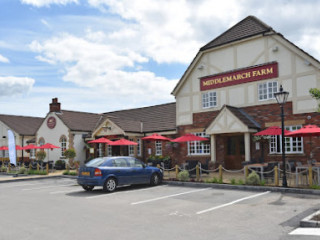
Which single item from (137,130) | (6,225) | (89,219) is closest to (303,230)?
(89,219)

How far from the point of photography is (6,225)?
8.20m

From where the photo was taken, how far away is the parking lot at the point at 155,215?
7.25 metres

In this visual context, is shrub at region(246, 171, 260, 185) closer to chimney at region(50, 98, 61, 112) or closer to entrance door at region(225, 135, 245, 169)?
entrance door at region(225, 135, 245, 169)

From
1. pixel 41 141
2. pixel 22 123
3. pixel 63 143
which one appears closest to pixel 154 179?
pixel 63 143

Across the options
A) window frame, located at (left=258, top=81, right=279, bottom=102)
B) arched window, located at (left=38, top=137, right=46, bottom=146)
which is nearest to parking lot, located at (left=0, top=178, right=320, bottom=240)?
window frame, located at (left=258, top=81, right=279, bottom=102)

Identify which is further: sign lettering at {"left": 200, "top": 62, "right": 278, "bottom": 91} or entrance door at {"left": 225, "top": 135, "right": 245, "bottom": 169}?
entrance door at {"left": 225, "top": 135, "right": 245, "bottom": 169}

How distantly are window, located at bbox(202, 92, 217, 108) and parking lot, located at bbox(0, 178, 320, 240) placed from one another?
9634 millimetres

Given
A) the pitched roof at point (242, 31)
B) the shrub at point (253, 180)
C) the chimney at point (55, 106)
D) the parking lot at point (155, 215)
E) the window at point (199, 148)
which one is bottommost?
the parking lot at point (155, 215)

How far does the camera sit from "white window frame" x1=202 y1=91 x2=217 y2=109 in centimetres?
2244

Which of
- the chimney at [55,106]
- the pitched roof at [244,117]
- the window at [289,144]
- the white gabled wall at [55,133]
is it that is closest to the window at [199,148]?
the pitched roof at [244,117]

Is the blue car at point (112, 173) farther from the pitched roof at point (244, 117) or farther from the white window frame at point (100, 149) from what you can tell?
the white window frame at point (100, 149)

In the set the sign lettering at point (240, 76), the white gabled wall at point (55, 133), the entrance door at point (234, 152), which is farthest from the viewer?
the white gabled wall at point (55, 133)

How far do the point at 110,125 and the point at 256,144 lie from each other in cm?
1211

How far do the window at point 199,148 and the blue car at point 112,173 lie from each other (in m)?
7.60
